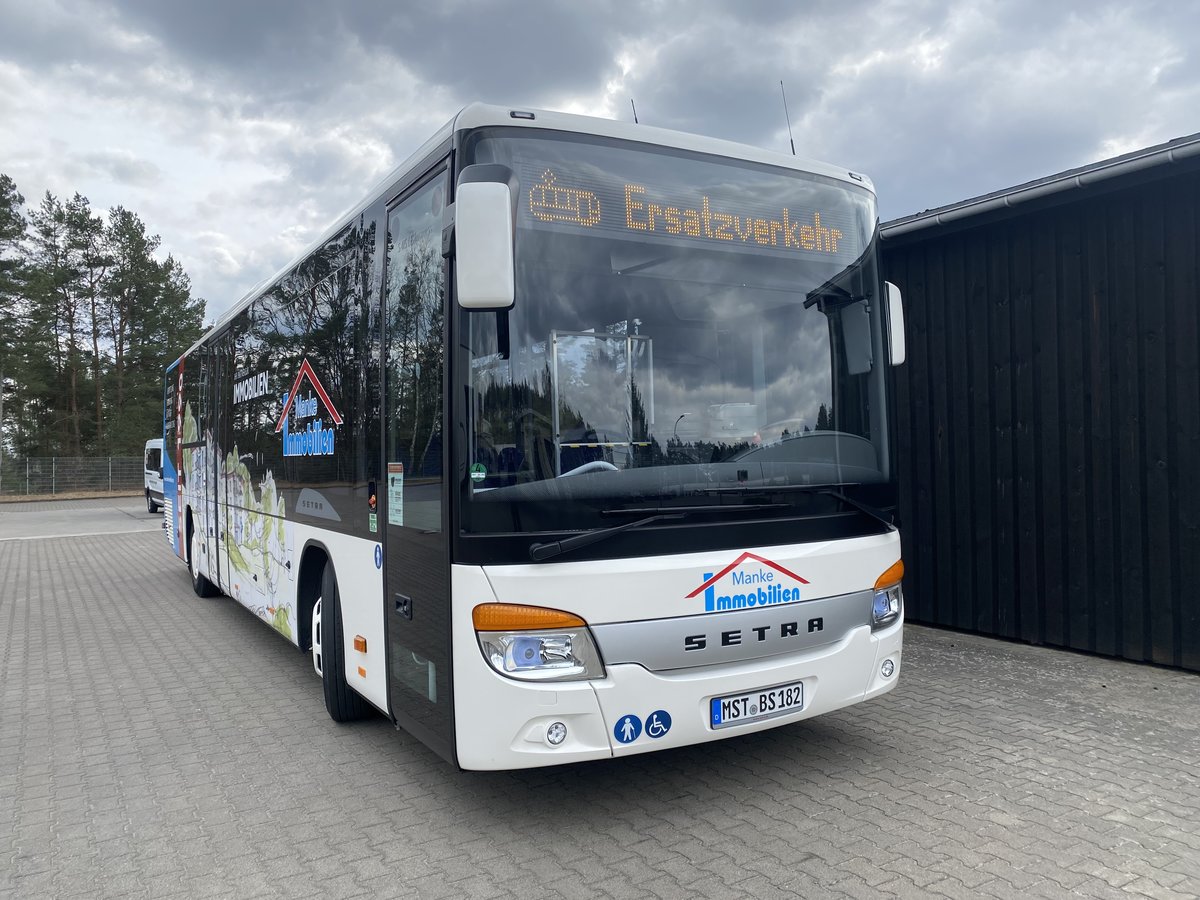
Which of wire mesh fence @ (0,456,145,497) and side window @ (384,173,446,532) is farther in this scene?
wire mesh fence @ (0,456,145,497)

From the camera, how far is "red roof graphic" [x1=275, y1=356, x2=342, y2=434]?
502 cm

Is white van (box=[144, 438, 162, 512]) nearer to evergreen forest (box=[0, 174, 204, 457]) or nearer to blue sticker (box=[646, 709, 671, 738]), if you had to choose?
evergreen forest (box=[0, 174, 204, 457])

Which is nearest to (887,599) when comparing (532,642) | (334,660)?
(532,642)

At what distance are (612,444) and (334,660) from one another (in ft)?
8.43

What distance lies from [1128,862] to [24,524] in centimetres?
2821

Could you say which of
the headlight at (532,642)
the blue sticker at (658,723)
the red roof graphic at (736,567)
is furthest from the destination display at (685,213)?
the blue sticker at (658,723)

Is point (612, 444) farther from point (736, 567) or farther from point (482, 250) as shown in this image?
point (482, 250)

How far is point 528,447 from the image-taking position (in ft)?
11.2

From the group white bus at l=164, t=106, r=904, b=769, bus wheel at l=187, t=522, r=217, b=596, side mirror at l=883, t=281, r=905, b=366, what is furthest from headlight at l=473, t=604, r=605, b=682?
bus wheel at l=187, t=522, r=217, b=596

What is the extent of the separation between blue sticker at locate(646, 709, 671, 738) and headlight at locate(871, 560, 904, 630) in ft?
4.05

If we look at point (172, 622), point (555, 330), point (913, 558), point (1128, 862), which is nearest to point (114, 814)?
point (555, 330)

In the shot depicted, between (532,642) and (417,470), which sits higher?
(417,470)

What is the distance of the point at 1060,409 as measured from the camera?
6746 millimetres

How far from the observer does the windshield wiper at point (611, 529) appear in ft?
11.0
